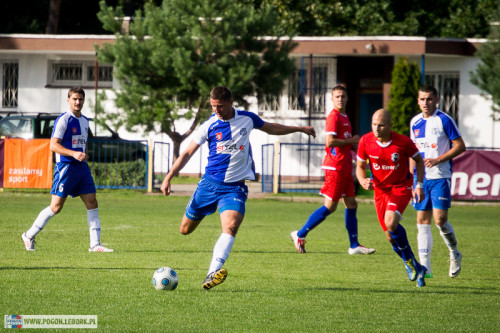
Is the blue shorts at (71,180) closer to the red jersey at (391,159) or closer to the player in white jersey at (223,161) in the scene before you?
the player in white jersey at (223,161)

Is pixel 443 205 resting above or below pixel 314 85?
below

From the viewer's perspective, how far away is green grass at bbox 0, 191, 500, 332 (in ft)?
21.9

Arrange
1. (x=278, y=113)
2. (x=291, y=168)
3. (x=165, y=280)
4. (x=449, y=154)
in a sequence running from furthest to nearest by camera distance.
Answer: (x=278, y=113), (x=291, y=168), (x=449, y=154), (x=165, y=280)

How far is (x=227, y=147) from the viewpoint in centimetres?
835

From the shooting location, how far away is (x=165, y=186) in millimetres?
8219

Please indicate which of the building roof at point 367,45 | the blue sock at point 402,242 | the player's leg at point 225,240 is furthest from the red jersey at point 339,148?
the building roof at point 367,45

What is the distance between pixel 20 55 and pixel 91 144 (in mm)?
8821

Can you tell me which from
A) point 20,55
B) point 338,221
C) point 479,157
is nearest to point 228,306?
point 338,221

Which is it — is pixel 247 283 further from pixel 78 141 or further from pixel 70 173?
pixel 78 141

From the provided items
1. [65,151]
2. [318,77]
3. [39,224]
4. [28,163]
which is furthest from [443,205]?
[318,77]

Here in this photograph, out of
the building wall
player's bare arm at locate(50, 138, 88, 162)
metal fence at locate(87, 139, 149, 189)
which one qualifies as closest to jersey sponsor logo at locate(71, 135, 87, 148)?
player's bare arm at locate(50, 138, 88, 162)

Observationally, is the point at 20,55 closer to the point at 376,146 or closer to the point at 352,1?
the point at 352,1

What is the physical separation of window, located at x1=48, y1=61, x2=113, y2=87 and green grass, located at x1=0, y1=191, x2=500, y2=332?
15055mm

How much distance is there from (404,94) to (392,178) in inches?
634
